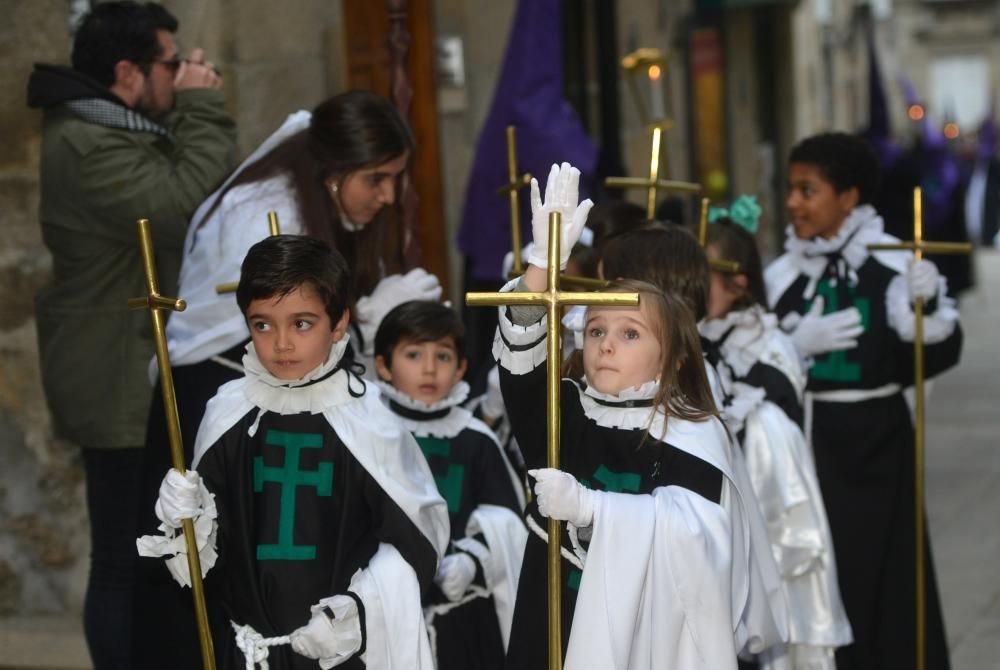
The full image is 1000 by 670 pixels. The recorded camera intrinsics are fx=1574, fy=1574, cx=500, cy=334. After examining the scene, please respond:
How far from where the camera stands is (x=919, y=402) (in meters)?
5.21

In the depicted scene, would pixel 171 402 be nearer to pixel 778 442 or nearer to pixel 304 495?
pixel 304 495

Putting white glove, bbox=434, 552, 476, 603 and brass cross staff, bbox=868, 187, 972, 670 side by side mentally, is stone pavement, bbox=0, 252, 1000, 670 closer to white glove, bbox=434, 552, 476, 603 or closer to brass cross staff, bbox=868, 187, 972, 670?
brass cross staff, bbox=868, 187, 972, 670

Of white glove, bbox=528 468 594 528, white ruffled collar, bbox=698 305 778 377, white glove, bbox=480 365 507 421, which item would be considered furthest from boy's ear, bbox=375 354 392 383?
white glove, bbox=528 468 594 528

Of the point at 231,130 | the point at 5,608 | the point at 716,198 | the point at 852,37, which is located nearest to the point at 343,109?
the point at 231,130

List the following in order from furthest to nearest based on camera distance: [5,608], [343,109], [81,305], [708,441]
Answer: [5,608] → [81,305] → [343,109] → [708,441]

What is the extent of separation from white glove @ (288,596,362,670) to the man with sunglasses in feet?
3.79

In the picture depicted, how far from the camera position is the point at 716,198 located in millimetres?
13102

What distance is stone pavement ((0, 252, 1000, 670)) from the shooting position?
222 inches

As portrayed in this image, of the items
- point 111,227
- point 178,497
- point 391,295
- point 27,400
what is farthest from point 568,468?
point 27,400

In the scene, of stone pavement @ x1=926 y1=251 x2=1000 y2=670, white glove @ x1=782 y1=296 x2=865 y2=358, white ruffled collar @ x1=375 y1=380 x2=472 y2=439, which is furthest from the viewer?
stone pavement @ x1=926 y1=251 x2=1000 y2=670

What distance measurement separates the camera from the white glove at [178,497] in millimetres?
3256

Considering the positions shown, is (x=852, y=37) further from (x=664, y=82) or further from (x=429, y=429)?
(x=429, y=429)

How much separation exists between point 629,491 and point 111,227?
181 centimetres

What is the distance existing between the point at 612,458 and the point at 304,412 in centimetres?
70
